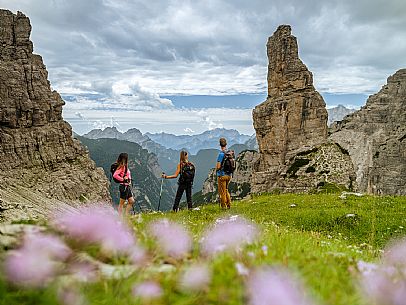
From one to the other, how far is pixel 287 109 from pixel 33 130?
89.0 meters

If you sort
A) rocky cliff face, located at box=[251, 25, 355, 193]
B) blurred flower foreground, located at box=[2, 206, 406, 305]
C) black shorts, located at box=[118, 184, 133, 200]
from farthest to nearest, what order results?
rocky cliff face, located at box=[251, 25, 355, 193] → black shorts, located at box=[118, 184, 133, 200] → blurred flower foreground, located at box=[2, 206, 406, 305]

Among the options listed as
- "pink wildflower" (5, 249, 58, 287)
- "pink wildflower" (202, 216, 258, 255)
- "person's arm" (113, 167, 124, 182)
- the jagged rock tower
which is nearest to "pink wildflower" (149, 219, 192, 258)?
"pink wildflower" (202, 216, 258, 255)

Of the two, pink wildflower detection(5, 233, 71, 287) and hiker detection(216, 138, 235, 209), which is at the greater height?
pink wildflower detection(5, 233, 71, 287)

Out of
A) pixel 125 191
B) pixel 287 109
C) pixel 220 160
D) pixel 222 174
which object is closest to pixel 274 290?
pixel 125 191

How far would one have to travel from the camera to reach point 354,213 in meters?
20.3

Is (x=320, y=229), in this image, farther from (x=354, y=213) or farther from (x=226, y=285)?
(x=226, y=285)

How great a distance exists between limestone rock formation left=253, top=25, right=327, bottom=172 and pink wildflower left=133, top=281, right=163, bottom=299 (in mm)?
113208

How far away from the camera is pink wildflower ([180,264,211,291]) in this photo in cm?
330

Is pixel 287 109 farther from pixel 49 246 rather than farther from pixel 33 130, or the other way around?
pixel 49 246

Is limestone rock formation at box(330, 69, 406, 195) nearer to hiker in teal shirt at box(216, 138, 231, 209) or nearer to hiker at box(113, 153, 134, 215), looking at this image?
hiker in teal shirt at box(216, 138, 231, 209)

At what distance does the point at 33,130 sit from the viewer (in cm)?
13375

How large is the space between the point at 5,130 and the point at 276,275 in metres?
142

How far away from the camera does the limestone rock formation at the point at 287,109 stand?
117 m

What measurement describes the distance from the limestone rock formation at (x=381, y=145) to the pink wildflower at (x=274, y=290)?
14276 cm
